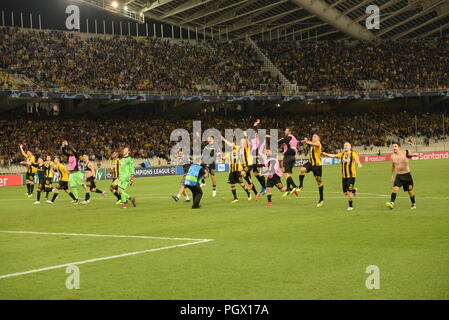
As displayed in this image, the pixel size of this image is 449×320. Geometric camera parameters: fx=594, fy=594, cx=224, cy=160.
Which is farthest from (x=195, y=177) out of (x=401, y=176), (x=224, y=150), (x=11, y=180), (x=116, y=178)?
(x=224, y=150)

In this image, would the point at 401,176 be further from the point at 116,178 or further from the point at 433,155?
the point at 433,155

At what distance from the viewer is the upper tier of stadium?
5706 cm

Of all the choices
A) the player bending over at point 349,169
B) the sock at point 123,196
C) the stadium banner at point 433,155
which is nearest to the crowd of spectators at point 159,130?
the stadium banner at point 433,155

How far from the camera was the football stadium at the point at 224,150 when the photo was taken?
32.4 ft

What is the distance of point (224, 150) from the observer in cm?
5422

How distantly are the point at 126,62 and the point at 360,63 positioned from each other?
101ft

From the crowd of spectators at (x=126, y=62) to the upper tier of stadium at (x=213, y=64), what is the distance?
0.10 meters

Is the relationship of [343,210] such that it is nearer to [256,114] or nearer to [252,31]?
[256,114]

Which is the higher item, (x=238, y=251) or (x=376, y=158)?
(x=376, y=158)

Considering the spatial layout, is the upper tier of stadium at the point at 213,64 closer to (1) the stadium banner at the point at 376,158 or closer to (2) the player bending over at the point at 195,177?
(1) the stadium banner at the point at 376,158

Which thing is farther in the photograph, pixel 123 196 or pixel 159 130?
pixel 159 130

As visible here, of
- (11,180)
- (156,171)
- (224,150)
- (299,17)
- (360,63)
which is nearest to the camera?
(11,180)
